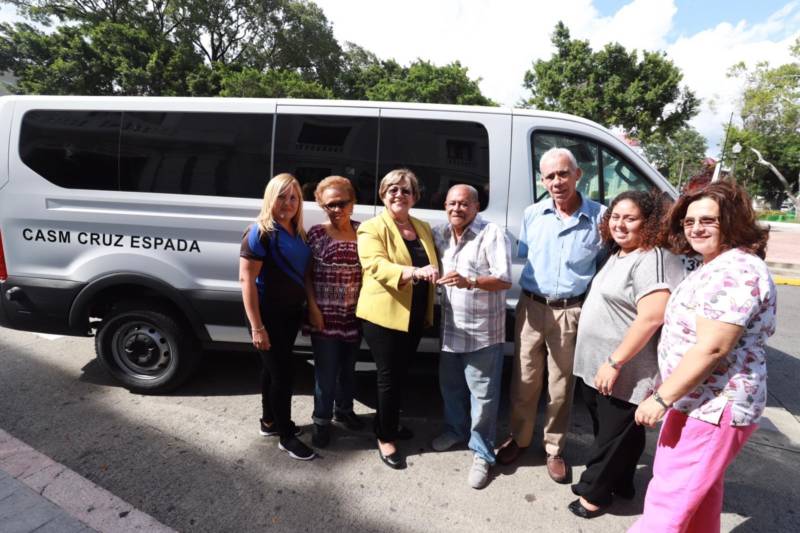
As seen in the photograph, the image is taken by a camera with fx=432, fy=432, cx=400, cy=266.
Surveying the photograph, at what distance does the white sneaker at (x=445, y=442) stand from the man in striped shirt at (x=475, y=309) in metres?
0.25

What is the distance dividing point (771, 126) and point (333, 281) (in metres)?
49.2

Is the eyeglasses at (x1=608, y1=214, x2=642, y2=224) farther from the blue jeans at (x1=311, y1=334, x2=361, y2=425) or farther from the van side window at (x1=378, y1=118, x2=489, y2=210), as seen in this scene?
the blue jeans at (x1=311, y1=334, x2=361, y2=425)

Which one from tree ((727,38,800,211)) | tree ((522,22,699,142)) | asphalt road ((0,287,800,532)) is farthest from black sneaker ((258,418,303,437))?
tree ((727,38,800,211))

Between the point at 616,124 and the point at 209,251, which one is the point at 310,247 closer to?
the point at 209,251

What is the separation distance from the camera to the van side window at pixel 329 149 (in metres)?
2.85

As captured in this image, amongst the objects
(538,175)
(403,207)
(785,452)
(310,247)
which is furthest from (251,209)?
(785,452)

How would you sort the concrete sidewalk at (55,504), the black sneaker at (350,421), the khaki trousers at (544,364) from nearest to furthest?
the concrete sidewalk at (55,504) < the khaki trousers at (544,364) < the black sneaker at (350,421)

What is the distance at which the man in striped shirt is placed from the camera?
222 cm

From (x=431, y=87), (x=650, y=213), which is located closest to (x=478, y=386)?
(x=650, y=213)

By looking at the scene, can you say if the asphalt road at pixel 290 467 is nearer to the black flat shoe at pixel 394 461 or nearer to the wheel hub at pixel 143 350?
the black flat shoe at pixel 394 461

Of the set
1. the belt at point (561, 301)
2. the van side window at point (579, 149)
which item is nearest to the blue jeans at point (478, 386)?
the belt at point (561, 301)

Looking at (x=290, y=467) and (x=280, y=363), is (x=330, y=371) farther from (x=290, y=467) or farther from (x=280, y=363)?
(x=290, y=467)

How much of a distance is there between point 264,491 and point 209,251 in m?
1.54

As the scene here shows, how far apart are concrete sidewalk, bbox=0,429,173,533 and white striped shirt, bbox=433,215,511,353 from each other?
5.59 ft
